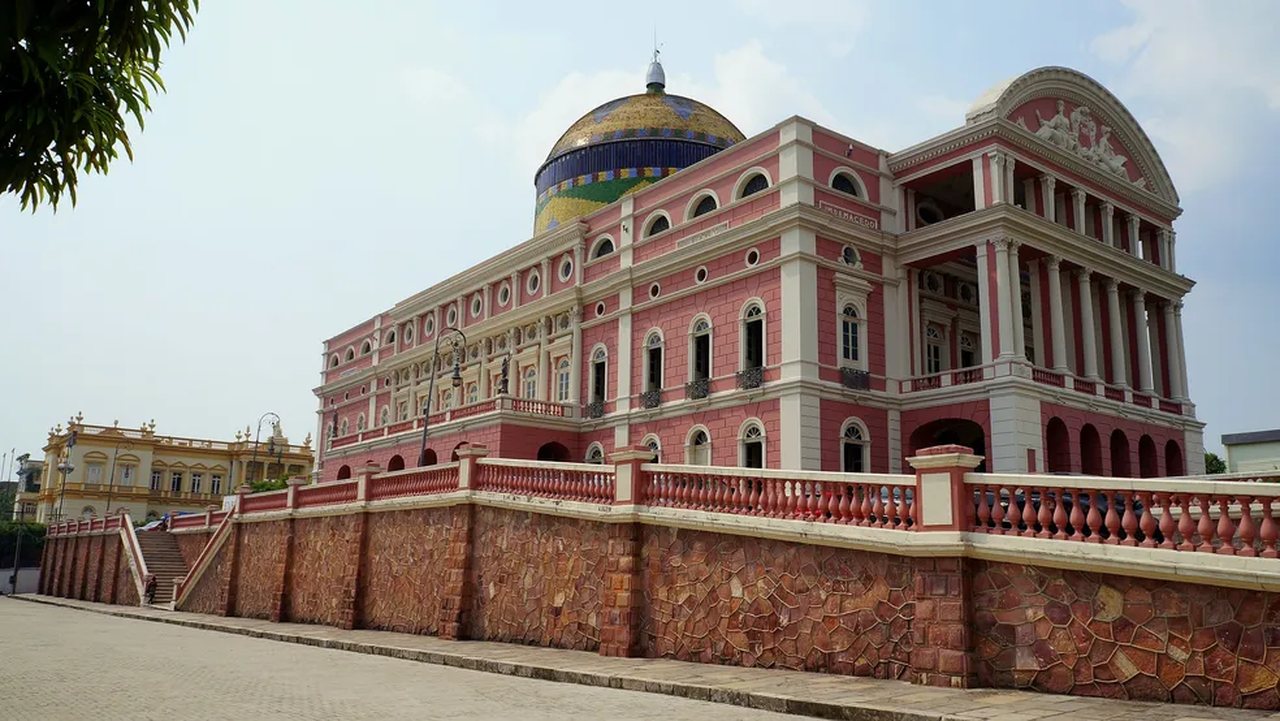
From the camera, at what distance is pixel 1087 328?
28.1 meters

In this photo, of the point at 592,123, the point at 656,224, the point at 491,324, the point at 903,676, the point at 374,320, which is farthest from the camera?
the point at 374,320

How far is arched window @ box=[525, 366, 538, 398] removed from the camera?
3591 cm

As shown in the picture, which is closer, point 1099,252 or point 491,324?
point 1099,252

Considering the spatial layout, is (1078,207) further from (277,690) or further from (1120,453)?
(277,690)

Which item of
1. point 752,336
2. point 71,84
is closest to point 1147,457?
point 752,336

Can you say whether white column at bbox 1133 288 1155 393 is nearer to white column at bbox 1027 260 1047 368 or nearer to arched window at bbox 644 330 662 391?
white column at bbox 1027 260 1047 368

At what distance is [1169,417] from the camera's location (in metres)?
30.5

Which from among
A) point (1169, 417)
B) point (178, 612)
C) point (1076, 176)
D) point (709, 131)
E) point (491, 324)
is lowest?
point (178, 612)

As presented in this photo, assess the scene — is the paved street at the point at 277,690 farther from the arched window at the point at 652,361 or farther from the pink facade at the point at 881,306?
the arched window at the point at 652,361

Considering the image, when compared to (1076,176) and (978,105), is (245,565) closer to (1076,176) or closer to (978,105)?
(978,105)

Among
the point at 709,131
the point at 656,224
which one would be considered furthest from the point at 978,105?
the point at 709,131

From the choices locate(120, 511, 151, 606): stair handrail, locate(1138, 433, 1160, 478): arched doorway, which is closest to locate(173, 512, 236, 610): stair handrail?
locate(120, 511, 151, 606): stair handrail

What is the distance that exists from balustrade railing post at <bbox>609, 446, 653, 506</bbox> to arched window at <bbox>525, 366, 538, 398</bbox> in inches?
837

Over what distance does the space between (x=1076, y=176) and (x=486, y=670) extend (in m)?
22.9
